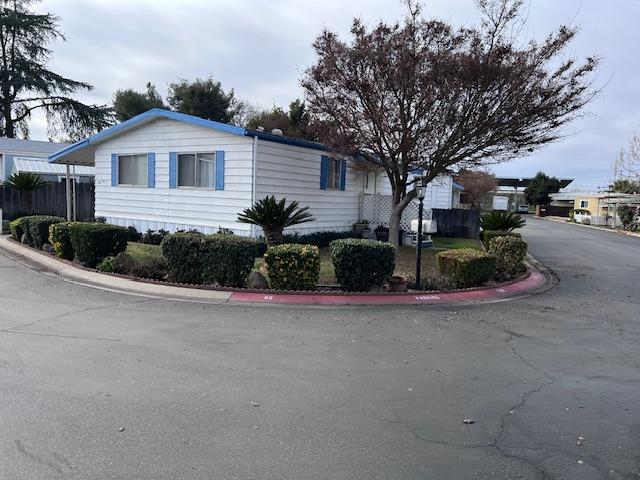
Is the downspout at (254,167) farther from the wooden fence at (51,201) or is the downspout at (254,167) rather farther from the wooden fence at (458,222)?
the wooden fence at (51,201)

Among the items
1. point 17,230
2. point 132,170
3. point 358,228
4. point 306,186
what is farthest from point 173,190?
point 358,228

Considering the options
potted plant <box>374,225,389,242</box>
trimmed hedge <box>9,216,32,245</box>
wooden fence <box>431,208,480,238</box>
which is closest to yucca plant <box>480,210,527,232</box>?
potted plant <box>374,225,389,242</box>

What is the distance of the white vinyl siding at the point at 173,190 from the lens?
44.5ft

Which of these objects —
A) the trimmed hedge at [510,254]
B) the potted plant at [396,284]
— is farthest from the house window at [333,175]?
the potted plant at [396,284]

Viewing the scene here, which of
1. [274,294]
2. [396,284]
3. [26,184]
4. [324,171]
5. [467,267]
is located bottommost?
[274,294]

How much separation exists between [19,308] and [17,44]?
123ft

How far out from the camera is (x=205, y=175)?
47.6 ft

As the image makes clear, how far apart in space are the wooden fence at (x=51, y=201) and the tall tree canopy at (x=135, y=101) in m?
13.0

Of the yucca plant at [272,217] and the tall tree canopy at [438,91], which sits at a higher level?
the tall tree canopy at [438,91]

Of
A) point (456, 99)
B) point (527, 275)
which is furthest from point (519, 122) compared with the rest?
point (527, 275)

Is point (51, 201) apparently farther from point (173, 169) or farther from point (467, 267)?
point (467, 267)

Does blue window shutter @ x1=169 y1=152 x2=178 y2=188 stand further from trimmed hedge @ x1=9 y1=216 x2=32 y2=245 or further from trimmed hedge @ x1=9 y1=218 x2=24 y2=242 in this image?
trimmed hedge @ x1=9 y1=218 x2=24 y2=242

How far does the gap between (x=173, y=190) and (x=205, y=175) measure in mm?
1290

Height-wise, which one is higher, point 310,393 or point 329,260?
point 329,260
